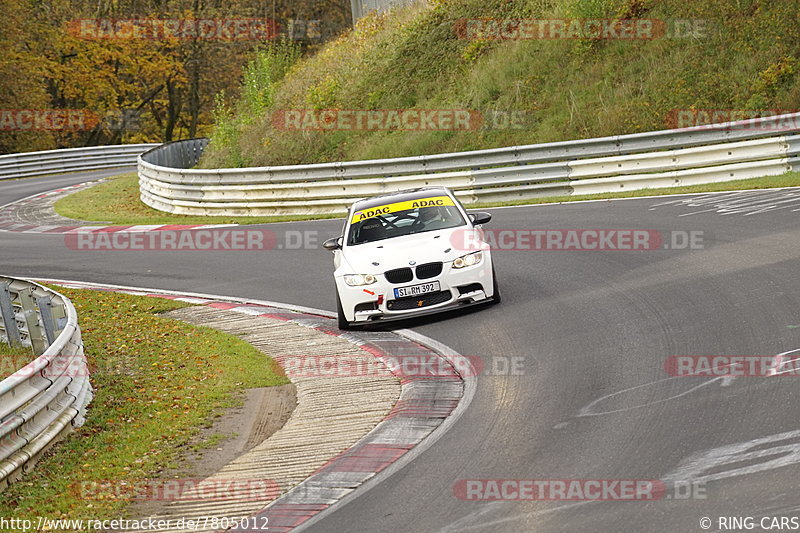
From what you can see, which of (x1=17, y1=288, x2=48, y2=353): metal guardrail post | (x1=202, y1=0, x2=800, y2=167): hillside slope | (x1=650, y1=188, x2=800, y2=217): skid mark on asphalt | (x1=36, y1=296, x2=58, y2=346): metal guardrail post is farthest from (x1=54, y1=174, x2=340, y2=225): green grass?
(x1=36, y1=296, x2=58, y2=346): metal guardrail post

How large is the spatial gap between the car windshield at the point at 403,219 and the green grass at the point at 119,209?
9.63 meters

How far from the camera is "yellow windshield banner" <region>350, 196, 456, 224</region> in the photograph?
1355cm

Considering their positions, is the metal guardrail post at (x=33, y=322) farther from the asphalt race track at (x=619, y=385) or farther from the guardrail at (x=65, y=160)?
the guardrail at (x=65, y=160)

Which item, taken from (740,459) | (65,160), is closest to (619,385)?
(740,459)

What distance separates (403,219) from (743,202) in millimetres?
6854

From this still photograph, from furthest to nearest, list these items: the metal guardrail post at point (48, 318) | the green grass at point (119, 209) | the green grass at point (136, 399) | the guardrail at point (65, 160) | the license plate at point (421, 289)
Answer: the guardrail at point (65, 160) → the green grass at point (119, 209) → the license plate at point (421, 289) → the metal guardrail post at point (48, 318) → the green grass at point (136, 399)

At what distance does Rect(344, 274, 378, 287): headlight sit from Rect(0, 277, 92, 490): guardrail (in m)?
3.31

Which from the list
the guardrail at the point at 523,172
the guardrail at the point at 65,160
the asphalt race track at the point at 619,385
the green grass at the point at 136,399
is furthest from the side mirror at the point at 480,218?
the guardrail at the point at 65,160

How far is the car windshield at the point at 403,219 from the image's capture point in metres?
13.1

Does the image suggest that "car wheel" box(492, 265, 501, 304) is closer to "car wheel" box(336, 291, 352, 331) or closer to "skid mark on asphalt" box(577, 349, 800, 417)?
"car wheel" box(336, 291, 352, 331)

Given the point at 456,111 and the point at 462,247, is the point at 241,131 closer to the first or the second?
the point at 456,111

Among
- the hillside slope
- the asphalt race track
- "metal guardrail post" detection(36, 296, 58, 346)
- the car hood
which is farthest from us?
the hillside slope

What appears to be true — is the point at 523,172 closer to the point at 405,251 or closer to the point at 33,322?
the point at 405,251

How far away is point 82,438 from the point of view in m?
9.12
